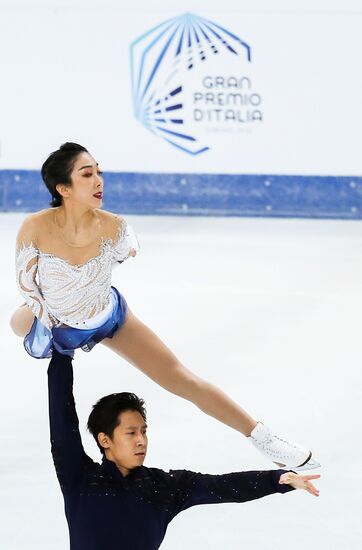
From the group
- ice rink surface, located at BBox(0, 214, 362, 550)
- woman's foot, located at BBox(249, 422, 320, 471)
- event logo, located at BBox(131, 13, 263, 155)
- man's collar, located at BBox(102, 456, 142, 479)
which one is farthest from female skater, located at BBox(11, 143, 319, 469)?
event logo, located at BBox(131, 13, 263, 155)

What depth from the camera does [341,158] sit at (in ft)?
27.1

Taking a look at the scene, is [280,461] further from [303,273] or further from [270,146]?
[270,146]

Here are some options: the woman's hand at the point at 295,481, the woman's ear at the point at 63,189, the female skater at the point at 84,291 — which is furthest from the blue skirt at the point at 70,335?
the woman's hand at the point at 295,481

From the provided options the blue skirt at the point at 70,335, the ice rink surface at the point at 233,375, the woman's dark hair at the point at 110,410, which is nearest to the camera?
the woman's dark hair at the point at 110,410

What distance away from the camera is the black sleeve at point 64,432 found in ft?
9.52

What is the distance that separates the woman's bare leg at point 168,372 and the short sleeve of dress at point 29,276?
0.88 ft

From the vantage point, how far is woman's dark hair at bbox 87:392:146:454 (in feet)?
9.62

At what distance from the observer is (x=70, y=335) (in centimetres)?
379

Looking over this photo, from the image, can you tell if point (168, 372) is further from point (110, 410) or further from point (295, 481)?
point (295, 481)

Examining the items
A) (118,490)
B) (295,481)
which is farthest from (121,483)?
(295,481)

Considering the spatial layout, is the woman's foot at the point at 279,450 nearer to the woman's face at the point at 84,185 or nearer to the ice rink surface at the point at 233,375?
the ice rink surface at the point at 233,375

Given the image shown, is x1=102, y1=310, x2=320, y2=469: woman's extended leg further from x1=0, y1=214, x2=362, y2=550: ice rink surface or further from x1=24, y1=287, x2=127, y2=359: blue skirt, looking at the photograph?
x1=0, y1=214, x2=362, y2=550: ice rink surface

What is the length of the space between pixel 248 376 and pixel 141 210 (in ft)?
12.1

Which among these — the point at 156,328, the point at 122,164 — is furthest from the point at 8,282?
the point at 122,164
